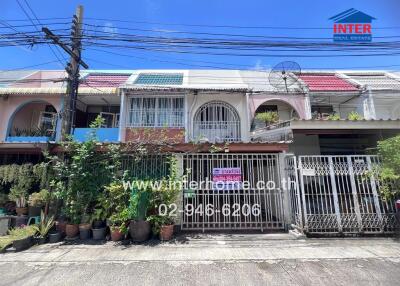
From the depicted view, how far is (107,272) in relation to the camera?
13.8 feet

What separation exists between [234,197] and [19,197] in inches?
282

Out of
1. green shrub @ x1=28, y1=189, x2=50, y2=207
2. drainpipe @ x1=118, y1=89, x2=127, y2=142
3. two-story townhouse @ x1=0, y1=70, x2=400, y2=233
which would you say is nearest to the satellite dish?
two-story townhouse @ x1=0, y1=70, x2=400, y2=233

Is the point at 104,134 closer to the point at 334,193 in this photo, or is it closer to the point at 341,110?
the point at 334,193

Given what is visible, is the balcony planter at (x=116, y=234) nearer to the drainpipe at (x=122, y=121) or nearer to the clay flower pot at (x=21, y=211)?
the clay flower pot at (x=21, y=211)

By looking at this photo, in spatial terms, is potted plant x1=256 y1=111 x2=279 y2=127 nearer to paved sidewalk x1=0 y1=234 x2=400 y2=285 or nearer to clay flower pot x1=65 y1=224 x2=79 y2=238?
paved sidewalk x1=0 y1=234 x2=400 y2=285

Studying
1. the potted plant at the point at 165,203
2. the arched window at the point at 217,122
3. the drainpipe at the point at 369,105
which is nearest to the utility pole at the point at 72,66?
the potted plant at the point at 165,203

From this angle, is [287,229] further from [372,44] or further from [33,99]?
[33,99]

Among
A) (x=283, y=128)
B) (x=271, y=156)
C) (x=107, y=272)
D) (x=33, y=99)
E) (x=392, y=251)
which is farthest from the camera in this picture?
(x=33, y=99)

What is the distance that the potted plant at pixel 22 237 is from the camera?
5.46 meters

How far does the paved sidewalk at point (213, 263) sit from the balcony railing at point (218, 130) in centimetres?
523

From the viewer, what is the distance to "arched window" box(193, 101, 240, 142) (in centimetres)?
1045

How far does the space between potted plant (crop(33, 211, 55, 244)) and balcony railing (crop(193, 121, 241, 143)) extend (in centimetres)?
626

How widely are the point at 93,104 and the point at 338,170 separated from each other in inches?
464

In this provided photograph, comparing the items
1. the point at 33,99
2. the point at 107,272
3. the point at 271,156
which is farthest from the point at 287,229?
the point at 33,99
